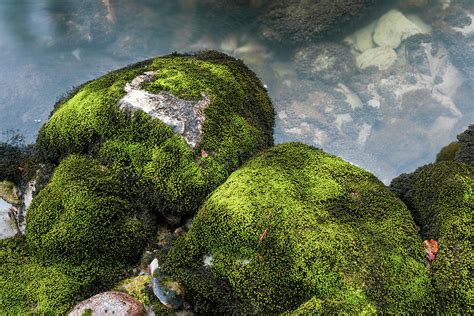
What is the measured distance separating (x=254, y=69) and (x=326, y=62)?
195cm

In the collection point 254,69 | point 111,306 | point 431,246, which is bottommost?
point 254,69

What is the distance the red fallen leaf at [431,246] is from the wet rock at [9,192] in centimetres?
469

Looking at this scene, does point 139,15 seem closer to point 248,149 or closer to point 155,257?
point 248,149

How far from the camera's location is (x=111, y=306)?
3666mm

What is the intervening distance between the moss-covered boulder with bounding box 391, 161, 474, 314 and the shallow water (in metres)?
5.77

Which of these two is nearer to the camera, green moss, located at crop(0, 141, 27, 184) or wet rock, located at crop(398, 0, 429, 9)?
green moss, located at crop(0, 141, 27, 184)

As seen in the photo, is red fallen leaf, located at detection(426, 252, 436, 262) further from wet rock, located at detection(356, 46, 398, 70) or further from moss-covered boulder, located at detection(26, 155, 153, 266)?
wet rock, located at detection(356, 46, 398, 70)

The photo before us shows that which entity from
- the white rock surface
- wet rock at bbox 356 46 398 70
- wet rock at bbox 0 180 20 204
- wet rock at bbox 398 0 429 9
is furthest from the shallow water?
wet rock at bbox 0 180 20 204

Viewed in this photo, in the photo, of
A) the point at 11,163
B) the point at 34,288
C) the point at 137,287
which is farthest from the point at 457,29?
the point at 34,288

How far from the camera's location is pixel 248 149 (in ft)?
16.4

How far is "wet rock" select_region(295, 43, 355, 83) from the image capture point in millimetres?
11508

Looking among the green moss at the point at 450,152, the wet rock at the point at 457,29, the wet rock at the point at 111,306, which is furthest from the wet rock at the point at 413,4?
the wet rock at the point at 111,306

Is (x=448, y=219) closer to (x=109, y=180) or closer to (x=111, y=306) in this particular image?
(x=111, y=306)

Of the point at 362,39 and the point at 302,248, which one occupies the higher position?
the point at 302,248
